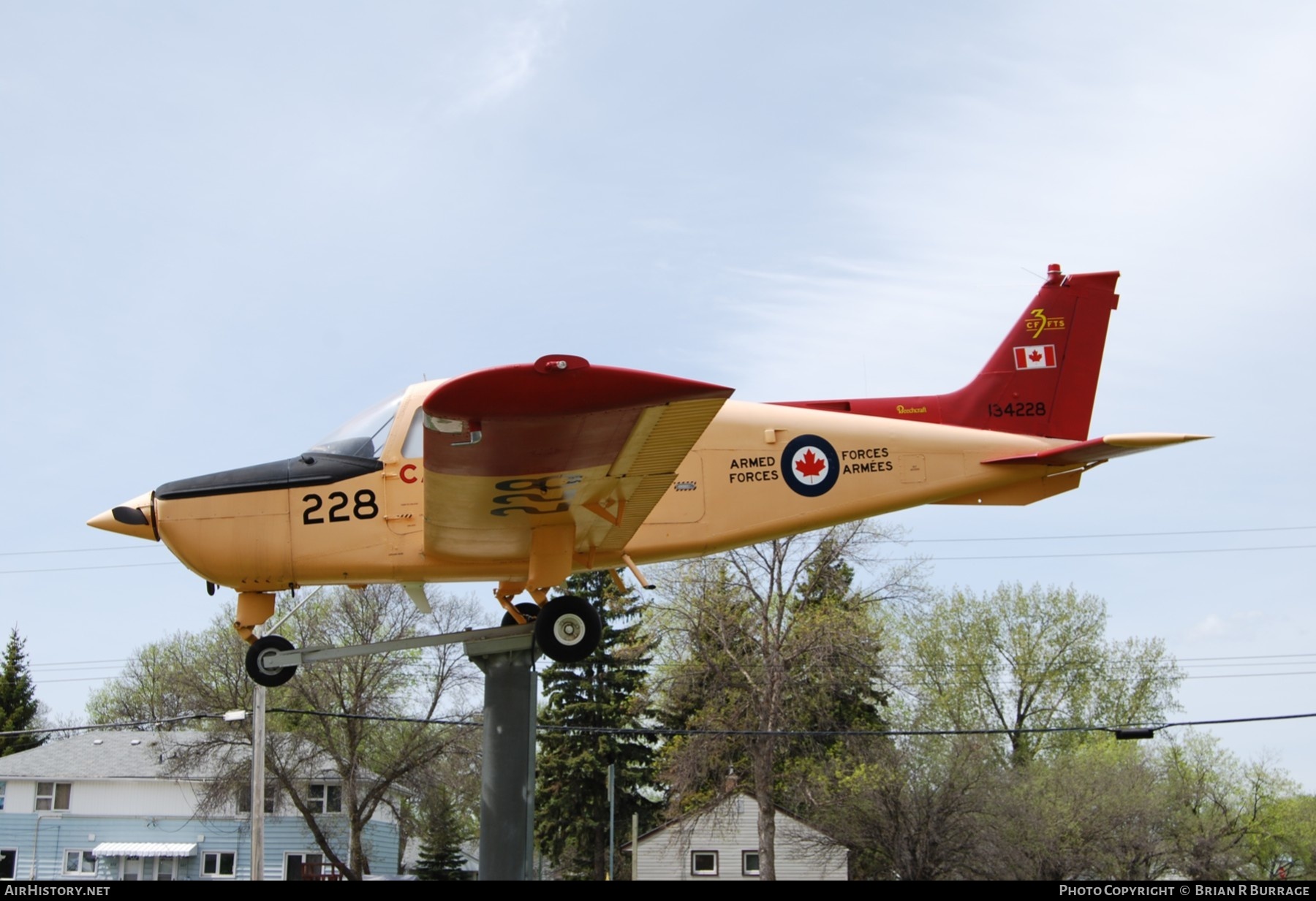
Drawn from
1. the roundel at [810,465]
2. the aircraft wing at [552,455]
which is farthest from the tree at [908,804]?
the aircraft wing at [552,455]

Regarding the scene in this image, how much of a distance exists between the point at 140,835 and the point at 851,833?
26.2 m

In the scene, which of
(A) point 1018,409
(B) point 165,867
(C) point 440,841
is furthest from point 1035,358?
(B) point 165,867

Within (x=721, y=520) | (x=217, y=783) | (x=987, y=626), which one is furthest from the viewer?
(x=987, y=626)

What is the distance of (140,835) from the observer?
43.0 meters

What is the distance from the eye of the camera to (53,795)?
4397cm

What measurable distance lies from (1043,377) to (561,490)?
6.17 meters

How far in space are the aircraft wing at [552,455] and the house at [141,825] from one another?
33918 millimetres

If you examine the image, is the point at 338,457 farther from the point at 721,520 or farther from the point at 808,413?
the point at 808,413

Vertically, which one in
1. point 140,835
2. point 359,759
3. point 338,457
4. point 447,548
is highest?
point 338,457

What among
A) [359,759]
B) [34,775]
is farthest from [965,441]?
[34,775]

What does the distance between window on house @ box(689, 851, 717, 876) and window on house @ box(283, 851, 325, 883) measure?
43.7 ft

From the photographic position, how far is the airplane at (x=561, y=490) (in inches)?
361

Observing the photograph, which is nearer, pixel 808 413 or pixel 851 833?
pixel 808 413

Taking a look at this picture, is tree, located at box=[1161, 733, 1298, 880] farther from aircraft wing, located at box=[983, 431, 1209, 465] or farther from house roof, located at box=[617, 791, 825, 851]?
aircraft wing, located at box=[983, 431, 1209, 465]
